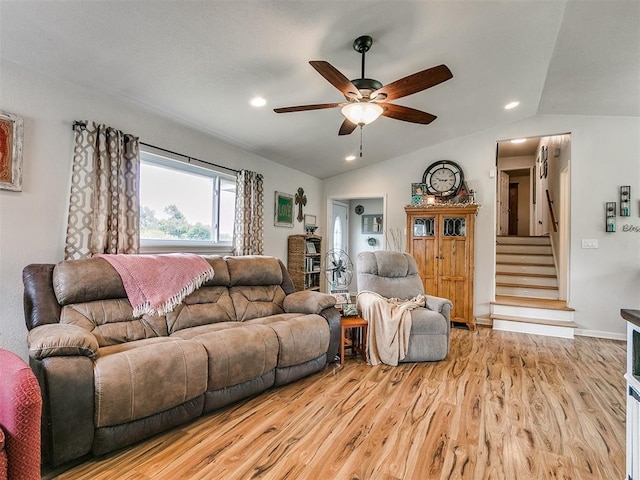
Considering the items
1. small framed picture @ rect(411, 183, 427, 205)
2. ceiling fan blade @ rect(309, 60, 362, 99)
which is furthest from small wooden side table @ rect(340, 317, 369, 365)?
small framed picture @ rect(411, 183, 427, 205)

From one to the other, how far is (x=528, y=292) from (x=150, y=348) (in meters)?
5.79

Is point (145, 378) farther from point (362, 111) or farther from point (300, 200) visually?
point (300, 200)

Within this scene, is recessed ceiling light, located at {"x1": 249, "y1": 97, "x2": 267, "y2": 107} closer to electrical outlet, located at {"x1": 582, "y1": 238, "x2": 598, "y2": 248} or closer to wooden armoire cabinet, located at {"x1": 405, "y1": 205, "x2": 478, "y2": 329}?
wooden armoire cabinet, located at {"x1": 405, "y1": 205, "x2": 478, "y2": 329}

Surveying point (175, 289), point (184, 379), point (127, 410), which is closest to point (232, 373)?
point (184, 379)

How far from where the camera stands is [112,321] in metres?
2.39

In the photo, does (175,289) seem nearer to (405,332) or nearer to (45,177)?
(45,177)

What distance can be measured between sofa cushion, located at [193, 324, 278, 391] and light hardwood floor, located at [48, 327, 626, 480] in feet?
0.83

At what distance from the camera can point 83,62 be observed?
243cm

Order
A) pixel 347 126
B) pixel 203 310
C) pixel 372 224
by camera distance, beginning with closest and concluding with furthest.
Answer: pixel 203 310 → pixel 347 126 → pixel 372 224

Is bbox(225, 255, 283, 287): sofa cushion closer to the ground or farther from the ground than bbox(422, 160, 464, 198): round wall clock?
closer to the ground

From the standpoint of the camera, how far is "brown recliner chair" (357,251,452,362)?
3369 mm

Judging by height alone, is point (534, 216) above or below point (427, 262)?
above

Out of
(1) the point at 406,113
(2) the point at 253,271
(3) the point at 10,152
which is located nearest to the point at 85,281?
(3) the point at 10,152

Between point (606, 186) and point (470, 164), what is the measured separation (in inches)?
68.1
